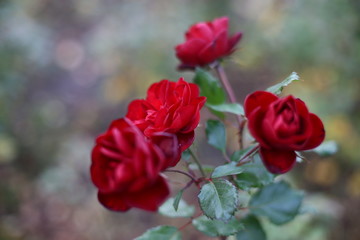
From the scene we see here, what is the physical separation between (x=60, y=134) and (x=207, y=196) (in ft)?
7.47

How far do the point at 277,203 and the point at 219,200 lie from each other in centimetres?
29

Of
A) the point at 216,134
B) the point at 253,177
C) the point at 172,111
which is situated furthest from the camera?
the point at 216,134

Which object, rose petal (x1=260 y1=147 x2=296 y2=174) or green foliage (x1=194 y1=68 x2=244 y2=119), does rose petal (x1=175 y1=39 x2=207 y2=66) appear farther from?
rose petal (x1=260 y1=147 x2=296 y2=174)

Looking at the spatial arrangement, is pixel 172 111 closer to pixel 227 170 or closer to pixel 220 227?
pixel 227 170

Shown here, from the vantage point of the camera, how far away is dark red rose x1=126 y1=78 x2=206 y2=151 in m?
0.55

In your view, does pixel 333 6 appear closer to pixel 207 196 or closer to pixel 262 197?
pixel 262 197

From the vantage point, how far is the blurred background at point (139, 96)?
2105mm

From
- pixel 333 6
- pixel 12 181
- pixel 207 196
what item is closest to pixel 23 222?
pixel 12 181

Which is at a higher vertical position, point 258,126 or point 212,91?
point 212,91

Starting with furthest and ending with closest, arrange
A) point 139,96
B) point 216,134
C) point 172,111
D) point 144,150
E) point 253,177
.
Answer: point 139,96 < point 216,134 < point 253,177 < point 172,111 < point 144,150

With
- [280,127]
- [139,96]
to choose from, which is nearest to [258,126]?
[280,127]

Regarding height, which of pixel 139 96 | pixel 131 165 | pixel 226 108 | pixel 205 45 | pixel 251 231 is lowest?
pixel 251 231

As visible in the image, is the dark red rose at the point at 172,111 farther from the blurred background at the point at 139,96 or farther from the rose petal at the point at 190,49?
the blurred background at the point at 139,96

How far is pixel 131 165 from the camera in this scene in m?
0.46
